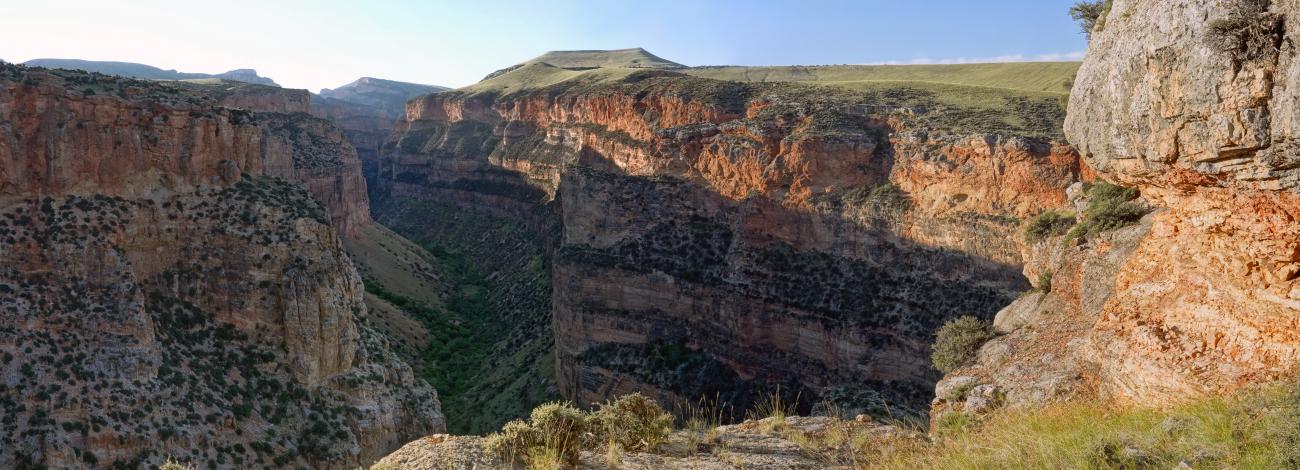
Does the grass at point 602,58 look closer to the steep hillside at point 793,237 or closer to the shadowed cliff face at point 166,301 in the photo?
the steep hillside at point 793,237

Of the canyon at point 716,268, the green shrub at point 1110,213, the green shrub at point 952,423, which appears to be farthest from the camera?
the green shrub at point 1110,213

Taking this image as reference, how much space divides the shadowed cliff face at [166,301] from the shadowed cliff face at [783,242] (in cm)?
1362

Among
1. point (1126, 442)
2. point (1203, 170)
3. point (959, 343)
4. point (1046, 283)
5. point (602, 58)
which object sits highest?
point (602, 58)

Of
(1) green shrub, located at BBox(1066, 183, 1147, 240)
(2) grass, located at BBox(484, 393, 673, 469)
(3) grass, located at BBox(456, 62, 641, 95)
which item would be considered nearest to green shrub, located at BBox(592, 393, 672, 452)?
(2) grass, located at BBox(484, 393, 673, 469)

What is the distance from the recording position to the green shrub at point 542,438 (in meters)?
10.6

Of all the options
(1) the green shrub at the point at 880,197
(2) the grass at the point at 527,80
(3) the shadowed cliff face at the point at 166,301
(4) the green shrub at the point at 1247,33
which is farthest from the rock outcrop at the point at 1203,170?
(2) the grass at the point at 527,80

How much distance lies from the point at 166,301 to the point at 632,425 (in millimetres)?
21697

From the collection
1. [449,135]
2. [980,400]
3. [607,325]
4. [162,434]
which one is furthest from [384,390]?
[449,135]

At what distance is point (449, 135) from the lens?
9712cm

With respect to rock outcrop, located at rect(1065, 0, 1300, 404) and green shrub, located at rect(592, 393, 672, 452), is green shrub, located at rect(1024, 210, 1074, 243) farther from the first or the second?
green shrub, located at rect(592, 393, 672, 452)

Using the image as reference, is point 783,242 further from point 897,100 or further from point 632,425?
point 632,425

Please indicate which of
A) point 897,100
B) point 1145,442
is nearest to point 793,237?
point 897,100

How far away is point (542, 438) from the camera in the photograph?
10.7m

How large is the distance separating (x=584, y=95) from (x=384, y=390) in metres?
40.7
